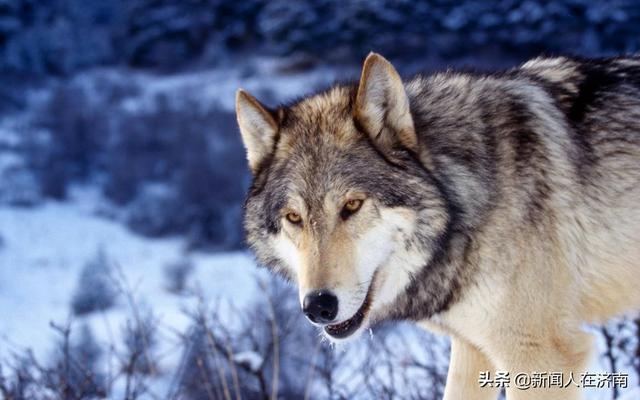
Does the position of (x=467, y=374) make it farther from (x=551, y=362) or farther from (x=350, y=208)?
(x=350, y=208)

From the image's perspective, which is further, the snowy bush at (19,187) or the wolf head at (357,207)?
the snowy bush at (19,187)

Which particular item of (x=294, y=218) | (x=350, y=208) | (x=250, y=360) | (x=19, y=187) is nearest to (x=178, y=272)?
(x=19, y=187)

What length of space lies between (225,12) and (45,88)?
33.9ft

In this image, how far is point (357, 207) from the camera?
3.02 metres

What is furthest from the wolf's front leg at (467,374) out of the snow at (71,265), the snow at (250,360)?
the snow at (71,265)

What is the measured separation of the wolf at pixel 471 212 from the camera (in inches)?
119

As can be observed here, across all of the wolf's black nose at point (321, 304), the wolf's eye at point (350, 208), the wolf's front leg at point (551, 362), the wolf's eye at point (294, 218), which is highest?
the wolf's eye at point (350, 208)

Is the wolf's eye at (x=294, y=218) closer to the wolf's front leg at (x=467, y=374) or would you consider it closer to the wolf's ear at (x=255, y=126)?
the wolf's ear at (x=255, y=126)

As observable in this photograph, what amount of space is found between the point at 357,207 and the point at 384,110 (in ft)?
1.41

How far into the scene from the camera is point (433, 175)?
123 inches

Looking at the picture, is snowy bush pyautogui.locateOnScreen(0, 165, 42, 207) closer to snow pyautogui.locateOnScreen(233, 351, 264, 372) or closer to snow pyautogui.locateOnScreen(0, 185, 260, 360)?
Answer: snow pyautogui.locateOnScreen(0, 185, 260, 360)

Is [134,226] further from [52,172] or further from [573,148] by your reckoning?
[573,148]

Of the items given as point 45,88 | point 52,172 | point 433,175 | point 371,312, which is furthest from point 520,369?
point 45,88

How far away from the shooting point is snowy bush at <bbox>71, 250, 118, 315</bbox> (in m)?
17.5
